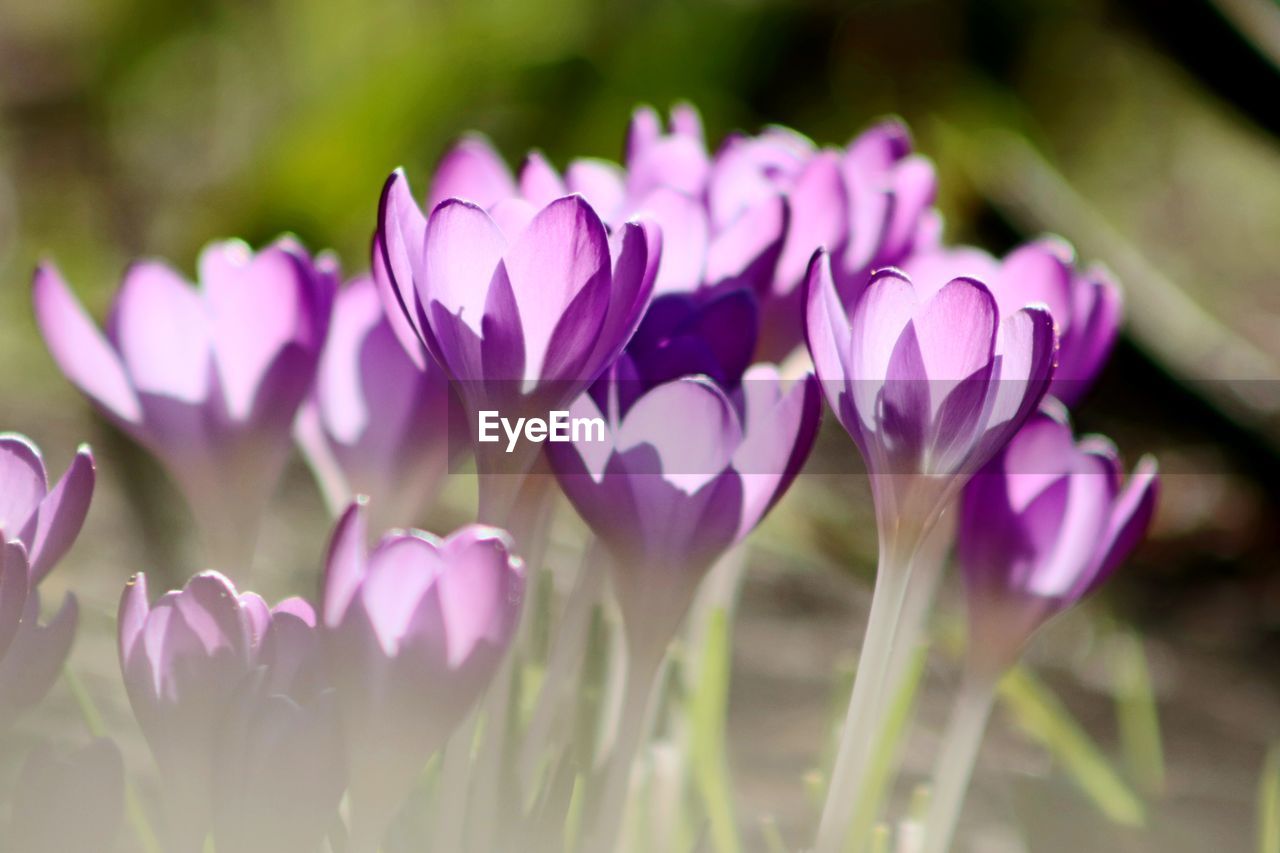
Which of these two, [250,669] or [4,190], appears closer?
[250,669]

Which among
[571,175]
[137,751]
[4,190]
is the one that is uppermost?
[4,190]

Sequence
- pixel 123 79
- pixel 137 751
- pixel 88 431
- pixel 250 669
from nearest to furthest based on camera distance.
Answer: pixel 250 669 → pixel 137 751 → pixel 88 431 → pixel 123 79

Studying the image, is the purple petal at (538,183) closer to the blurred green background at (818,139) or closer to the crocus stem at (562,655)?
the crocus stem at (562,655)

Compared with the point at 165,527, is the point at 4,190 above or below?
above

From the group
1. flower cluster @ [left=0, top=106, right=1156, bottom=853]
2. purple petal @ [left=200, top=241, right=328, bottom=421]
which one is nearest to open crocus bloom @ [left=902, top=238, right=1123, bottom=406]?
flower cluster @ [left=0, top=106, right=1156, bottom=853]

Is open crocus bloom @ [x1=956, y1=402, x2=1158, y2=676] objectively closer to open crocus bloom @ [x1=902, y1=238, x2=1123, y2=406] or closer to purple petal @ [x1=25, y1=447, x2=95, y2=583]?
open crocus bloom @ [x1=902, y1=238, x2=1123, y2=406]

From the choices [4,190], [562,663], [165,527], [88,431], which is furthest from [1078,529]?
[4,190]

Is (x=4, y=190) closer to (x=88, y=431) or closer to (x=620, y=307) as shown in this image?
(x=88, y=431)
